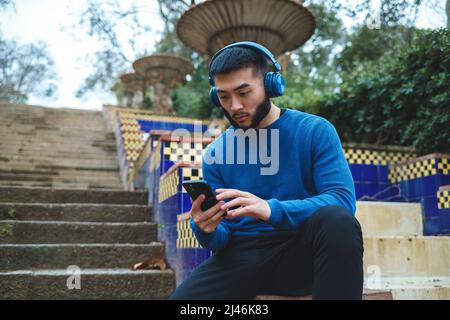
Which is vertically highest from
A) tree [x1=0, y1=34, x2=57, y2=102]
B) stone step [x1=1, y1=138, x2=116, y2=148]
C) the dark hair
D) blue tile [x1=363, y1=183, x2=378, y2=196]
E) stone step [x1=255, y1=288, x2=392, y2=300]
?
tree [x1=0, y1=34, x2=57, y2=102]

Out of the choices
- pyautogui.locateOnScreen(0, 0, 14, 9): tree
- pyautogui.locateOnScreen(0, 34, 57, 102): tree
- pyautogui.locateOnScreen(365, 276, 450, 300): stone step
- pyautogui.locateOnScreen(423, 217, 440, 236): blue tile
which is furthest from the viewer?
pyautogui.locateOnScreen(0, 34, 57, 102): tree

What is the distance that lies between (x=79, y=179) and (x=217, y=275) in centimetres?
598

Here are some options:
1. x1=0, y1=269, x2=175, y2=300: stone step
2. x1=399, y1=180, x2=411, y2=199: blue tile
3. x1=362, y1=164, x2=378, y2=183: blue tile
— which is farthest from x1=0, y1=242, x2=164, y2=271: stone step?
x1=399, y1=180, x2=411, y2=199: blue tile

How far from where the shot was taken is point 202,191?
1.52m

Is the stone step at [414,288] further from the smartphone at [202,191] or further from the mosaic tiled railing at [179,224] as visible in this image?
the smartphone at [202,191]

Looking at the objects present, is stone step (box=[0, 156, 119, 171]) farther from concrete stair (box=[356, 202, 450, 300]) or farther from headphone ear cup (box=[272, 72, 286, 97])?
headphone ear cup (box=[272, 72, 286, 97])

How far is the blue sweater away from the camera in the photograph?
152 cm

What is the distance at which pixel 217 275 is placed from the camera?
5.32ft

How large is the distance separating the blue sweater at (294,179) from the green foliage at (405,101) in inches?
138

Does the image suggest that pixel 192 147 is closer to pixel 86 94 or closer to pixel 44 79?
pixel 44 79

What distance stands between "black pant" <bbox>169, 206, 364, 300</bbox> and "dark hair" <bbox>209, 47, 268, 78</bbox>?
0.64 m

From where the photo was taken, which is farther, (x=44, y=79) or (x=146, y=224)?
(x=44, y=79)

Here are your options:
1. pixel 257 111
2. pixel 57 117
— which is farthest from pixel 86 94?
pixel 257 111

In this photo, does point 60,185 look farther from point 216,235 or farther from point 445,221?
point 216,235
